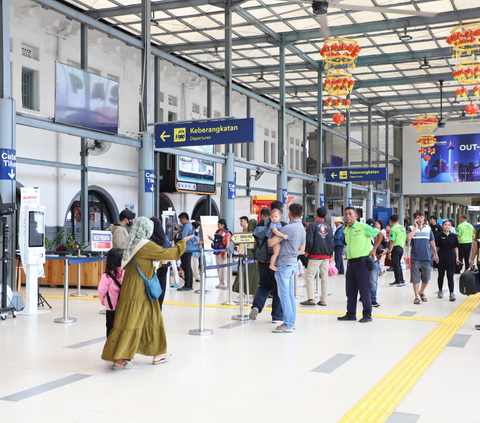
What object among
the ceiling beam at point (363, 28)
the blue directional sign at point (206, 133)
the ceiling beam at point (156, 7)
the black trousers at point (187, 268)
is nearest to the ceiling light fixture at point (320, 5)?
the blue directional sign at point (206, 133)

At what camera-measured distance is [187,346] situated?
6.00 metres

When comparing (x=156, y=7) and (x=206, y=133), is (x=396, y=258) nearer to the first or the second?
(x=206, y=133)

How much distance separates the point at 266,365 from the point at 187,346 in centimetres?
114

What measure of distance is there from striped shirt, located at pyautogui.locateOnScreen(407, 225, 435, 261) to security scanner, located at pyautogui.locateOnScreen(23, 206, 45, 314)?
5889mm

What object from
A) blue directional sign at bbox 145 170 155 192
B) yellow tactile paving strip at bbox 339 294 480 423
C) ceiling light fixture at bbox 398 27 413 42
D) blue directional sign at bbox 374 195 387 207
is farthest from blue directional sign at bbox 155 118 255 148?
blue directional sign at bbox 374 195 387 207

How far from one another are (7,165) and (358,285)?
16.9 feet

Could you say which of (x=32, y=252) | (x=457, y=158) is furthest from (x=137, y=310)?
(x=457, y=158)

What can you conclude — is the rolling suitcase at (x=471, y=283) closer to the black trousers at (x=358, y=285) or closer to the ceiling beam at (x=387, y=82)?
the black trousers at (x=358, y=285)

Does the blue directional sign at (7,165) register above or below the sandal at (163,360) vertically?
above

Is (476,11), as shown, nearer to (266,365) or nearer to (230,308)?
(230,308)

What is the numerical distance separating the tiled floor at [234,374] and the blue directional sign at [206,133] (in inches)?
140

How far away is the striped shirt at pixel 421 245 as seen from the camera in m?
9.44

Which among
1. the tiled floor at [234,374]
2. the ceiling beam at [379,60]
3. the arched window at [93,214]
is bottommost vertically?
the tiled floor at [234,374]

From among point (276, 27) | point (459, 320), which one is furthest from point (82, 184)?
point (459, 320)
